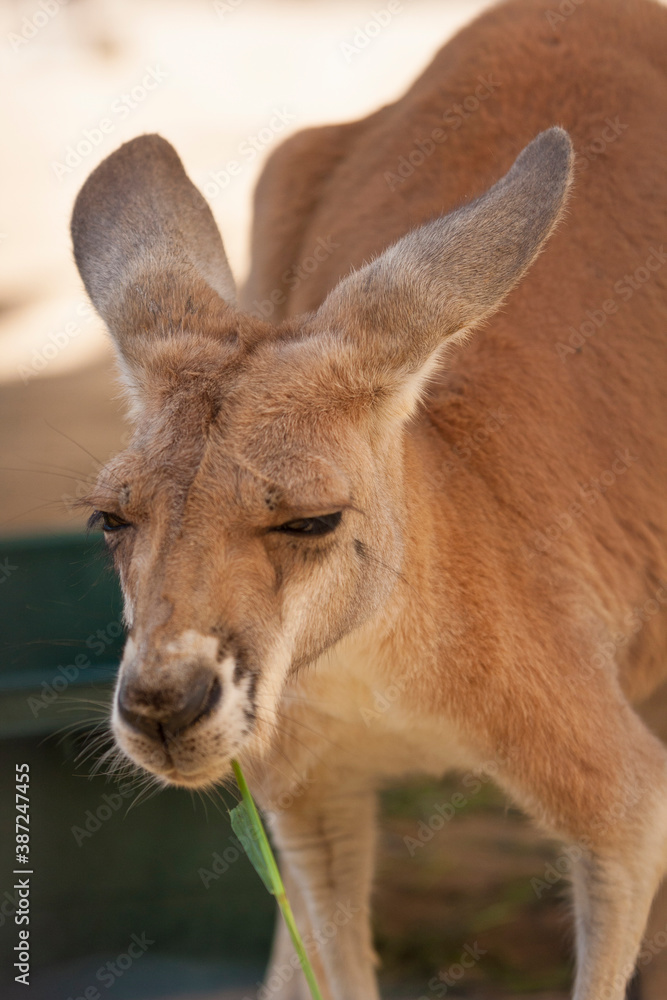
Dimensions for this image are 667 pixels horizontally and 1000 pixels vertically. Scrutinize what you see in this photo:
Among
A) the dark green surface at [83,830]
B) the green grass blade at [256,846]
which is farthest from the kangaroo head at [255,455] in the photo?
the dark green surface at [83,830]

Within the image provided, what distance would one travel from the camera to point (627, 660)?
416 cm

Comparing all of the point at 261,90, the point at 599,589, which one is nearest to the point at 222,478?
the point at 599,589

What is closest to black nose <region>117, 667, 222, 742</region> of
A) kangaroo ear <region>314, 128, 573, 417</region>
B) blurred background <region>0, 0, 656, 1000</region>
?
blurred background <region>0, 0, 656, 1000</region>

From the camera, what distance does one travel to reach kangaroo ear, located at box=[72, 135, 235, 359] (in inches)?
123

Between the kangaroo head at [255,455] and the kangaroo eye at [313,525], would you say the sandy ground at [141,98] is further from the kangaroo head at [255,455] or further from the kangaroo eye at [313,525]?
the kangaroo eye at [313,525]

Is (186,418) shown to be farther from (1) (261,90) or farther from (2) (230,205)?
(1) (261,90)

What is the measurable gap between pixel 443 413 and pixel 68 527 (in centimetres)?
341

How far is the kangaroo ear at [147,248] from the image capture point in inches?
123

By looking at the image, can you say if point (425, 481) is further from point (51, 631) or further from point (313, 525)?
point (51, 631)

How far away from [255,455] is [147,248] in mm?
1103

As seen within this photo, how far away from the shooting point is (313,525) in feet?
8.50

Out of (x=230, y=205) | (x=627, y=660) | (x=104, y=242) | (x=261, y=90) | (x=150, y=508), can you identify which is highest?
(x=261, y=90)

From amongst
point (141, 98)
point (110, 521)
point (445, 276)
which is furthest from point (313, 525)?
point (141, 98)

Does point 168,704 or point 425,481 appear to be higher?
point 425,481
